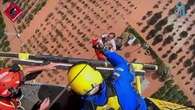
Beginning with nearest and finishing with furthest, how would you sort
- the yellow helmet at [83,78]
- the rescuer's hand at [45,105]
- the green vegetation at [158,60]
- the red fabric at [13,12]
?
the yellow helmet at [83,78]
the rescuer's hand at [45,105]
the green vegetation at [158,60]
the red fabric at [13,12]

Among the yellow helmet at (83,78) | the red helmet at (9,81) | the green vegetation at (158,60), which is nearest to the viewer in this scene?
the yellow helmet at (83,78)

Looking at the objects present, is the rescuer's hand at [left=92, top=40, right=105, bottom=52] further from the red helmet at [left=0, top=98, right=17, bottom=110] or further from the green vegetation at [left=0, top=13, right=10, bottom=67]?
the green vegetation at [left=0, top=13, right=10, bottom=67]

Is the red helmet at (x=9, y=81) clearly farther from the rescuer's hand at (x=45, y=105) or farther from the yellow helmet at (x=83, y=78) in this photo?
the yellow helmet at (x=83, y=78)

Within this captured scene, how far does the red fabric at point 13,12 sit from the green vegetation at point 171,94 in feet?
32.5

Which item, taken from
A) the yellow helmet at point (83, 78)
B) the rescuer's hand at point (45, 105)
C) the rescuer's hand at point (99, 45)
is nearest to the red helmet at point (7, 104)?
the rescuer's hand at point (45, 105)

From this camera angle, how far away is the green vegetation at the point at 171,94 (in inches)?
976

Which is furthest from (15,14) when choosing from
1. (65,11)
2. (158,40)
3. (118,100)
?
(118,100)

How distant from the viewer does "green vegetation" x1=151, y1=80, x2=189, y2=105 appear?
24.8 meters

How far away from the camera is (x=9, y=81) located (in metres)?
12.1

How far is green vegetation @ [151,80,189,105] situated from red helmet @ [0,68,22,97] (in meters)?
13.2

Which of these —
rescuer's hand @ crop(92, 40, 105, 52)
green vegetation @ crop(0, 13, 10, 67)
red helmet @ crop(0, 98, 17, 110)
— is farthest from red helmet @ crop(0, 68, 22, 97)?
green vegetation @ crop(0, 13, 10, 67)

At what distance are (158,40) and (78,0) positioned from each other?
5417 mm

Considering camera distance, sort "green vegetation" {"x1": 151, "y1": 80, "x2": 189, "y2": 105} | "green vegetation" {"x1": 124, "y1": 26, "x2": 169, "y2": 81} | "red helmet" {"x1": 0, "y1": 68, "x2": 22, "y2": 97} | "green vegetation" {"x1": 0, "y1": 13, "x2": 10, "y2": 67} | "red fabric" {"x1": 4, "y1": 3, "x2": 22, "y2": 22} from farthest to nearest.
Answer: "red fabric" {"x1": 4, "y1": 3, "x2": 22, "y2": 22}
"green vegetation" {"x1": 0, "y1": 13, "x2": 10, "y2": 67}
"green vegetation" {"x1": 124, "y1": 26, "x2": 169, "y2": 81}
"green vegetation" {"x1": 151, "y1": 80, "x2": 189, "y2": 105}
"red helmet" {"x1": 0, "y1": 68, "x2": 22, "y2": 97}

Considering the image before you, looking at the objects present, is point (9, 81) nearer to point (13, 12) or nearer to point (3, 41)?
point (3, 41)
